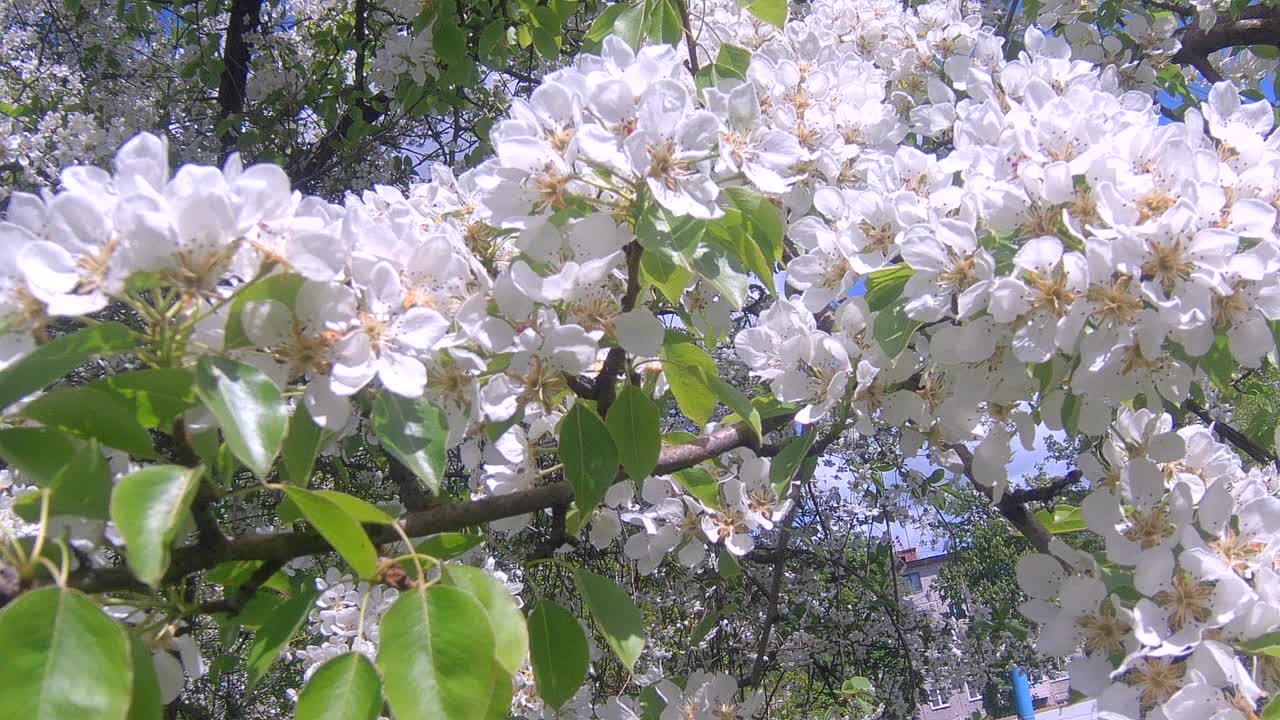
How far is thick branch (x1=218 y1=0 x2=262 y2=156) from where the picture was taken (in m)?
5.07

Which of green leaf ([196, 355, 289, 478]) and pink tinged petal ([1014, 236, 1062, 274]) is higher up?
green leaf ([196, 355, 289, 478])

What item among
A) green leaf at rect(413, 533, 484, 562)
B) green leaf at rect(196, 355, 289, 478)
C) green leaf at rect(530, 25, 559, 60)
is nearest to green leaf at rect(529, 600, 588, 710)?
green leaf at rect(413, 533, 484, 562)

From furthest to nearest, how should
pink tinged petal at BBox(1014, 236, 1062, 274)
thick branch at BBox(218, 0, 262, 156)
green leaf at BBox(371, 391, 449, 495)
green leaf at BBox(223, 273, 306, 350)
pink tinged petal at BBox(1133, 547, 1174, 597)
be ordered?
thick branch at BBox(218, 0, 262, 156), pink tinged petal at BBox(1133, 547, 1174, 597), pink tinged petal at BBox(1014, 236, 1062, 274), green leaf at BBox(371, 391, 449, 495), green leaf at BBox(223, 273, 306, 350)

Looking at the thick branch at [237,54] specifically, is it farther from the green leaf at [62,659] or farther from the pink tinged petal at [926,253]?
the green leaf at [62,659]

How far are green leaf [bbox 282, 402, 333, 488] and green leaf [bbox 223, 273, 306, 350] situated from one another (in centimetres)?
16

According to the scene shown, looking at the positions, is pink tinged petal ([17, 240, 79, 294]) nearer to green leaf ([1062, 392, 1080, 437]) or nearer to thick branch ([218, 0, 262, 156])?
green leaf ([1062, 392, 1080, 437])

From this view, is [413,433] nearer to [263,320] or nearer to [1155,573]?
[263,320]

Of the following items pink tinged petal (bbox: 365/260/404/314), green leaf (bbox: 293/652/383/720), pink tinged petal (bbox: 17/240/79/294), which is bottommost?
green leaf (bbox: 293/652/383/720)

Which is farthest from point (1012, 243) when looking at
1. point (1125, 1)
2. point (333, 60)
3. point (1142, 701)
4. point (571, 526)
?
point (333, 60)

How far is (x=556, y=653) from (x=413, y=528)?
1.08 feet

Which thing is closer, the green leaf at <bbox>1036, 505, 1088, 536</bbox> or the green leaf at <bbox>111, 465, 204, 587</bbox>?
the green leaf at <bbox>111, 465, 204, 587</bbox>

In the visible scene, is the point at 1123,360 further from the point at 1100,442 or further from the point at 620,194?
the point at 620,194

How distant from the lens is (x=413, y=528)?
1342 mm

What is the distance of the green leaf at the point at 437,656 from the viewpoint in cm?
97
